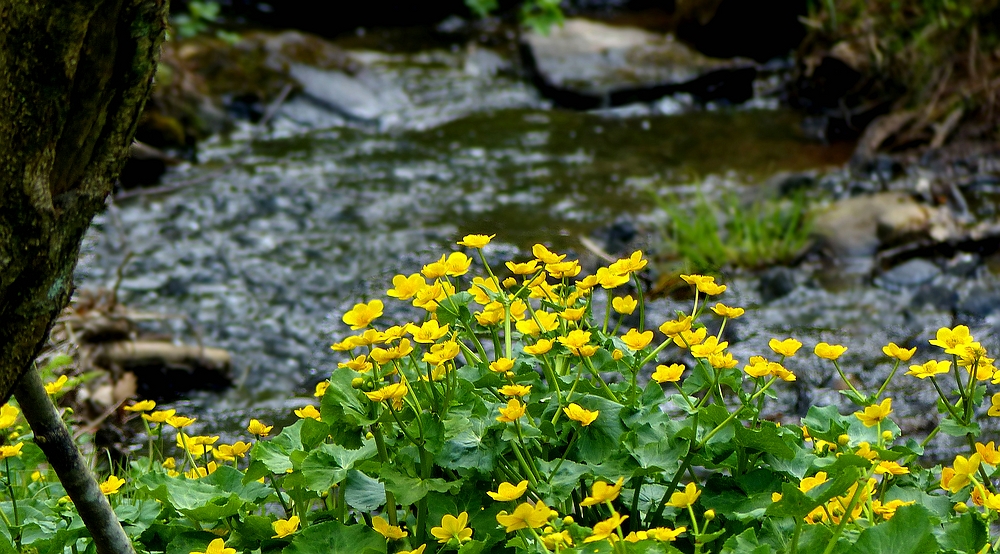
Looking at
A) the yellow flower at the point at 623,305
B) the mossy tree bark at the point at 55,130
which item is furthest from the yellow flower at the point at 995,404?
the mossy tree bark at the point at 55,130

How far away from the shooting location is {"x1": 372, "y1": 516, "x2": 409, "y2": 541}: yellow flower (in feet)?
4.19

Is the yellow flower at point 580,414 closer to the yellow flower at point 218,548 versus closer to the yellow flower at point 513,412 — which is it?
the yellow flower at point 513,412

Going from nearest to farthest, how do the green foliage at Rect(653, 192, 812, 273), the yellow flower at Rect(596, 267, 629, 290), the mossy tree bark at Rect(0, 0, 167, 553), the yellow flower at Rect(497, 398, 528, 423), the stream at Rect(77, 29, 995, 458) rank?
the mossy tree bark at Rect(0, 0, 167, 553)
the yellow flower at Rect(497, 398, 528, 423)
the yellow flower at Rect(596, 267, 629, 290)
the stream at Rect(77, 29, 995, 458)
the green foliage at Rect(653, 192, 812, 273)

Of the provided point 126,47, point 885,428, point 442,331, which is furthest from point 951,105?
point 126,47

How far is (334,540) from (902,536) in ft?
2.33

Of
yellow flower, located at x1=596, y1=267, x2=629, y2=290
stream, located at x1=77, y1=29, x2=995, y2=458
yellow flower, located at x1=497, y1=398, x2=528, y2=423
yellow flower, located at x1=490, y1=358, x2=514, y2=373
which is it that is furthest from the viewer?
stream, located at x1=77, y1=29, x2=995, y2=458

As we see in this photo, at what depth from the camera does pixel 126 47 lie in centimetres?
110

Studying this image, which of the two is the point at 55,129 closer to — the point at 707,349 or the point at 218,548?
the point at 218,548

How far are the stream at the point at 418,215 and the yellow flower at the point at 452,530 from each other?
1969 millimetres

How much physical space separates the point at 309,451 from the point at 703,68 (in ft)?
19.7

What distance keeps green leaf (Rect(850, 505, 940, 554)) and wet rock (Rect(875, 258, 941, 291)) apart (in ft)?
9.80

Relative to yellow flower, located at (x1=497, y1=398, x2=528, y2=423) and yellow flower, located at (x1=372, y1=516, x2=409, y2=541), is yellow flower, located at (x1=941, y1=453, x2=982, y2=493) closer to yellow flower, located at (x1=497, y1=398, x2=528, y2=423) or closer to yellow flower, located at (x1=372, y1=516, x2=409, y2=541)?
yellow flower, located at (x1=497, y1=398, x2=528, y2=423)

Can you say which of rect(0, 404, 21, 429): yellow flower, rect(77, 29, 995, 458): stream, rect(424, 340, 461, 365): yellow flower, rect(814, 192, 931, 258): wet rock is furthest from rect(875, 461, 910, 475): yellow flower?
rect(814, 192, 931, 258): wet rock

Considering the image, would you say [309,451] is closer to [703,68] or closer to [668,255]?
[668,255]
